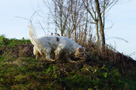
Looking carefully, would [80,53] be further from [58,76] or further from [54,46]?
[58,76]

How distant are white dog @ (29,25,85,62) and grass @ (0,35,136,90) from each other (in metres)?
0.36

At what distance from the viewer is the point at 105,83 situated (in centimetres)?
660

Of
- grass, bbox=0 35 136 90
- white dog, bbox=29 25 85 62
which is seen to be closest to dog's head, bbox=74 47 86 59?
white dog, bbox=29 25 85 62

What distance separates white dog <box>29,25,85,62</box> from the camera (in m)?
7.24

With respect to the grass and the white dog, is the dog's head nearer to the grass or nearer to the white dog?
the white dog

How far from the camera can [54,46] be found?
7.43 m

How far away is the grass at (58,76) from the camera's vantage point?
5984mm

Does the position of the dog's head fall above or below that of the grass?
above

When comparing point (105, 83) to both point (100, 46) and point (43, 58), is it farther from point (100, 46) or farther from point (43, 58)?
point (100, 46)

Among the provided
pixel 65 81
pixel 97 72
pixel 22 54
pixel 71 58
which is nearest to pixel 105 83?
pixel 97 72

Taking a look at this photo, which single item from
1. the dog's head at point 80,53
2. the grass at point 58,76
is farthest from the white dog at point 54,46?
the grass at point 58,76

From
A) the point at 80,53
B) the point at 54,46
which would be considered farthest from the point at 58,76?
the point at 80,53

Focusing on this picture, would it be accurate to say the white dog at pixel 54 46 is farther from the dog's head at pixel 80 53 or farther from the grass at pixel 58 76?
the grass at pixel 58 76

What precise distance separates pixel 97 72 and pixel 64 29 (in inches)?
182
